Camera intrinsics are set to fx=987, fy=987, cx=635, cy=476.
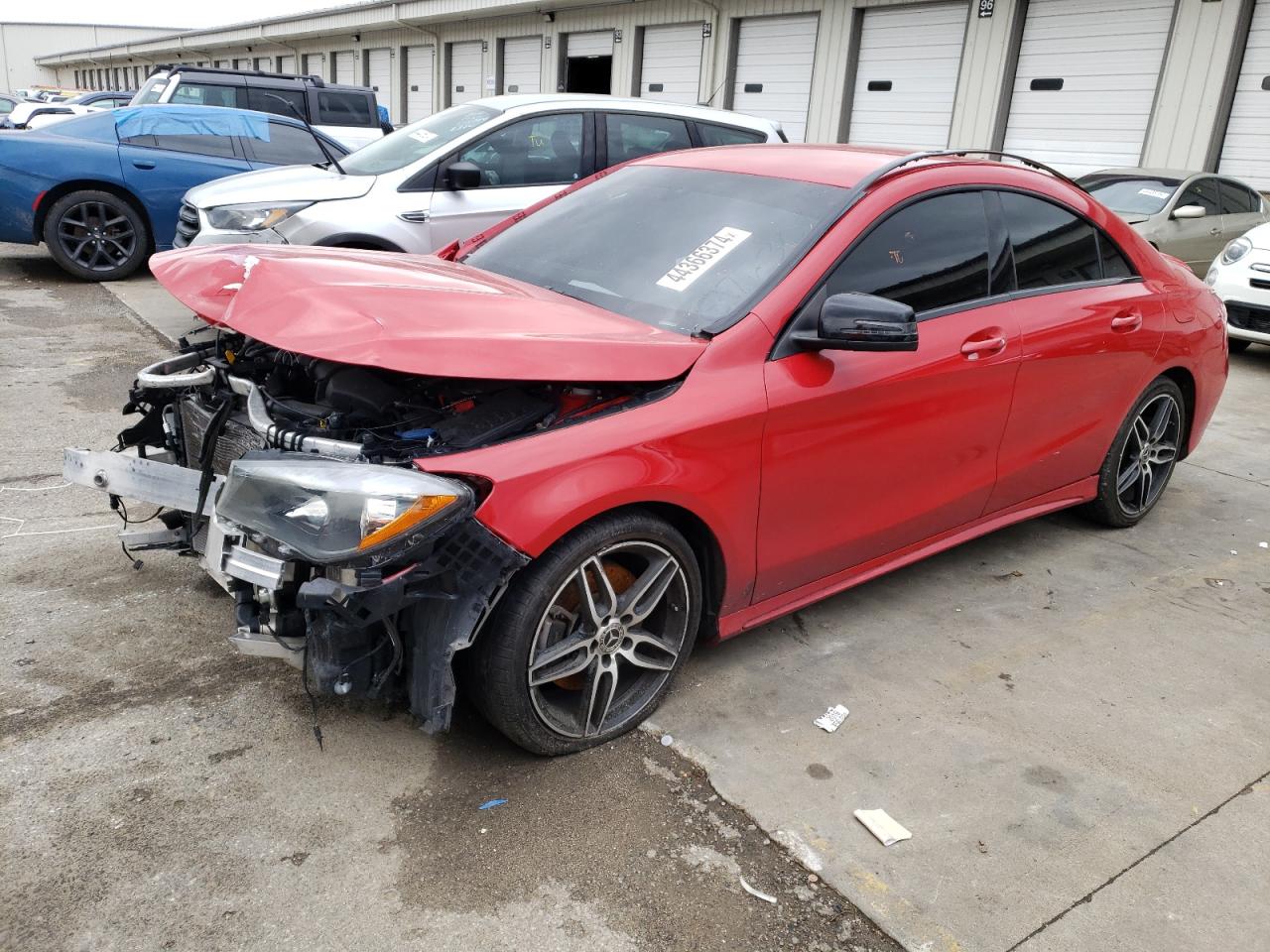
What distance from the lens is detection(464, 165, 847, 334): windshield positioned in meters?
3.05

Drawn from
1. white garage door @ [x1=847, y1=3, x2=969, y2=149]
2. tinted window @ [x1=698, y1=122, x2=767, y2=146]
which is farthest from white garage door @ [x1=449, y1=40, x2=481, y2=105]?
tinted window @ [x1=698, y1=122, x2=767, y2=146]

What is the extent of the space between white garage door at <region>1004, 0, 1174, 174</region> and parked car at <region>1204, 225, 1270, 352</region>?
498 centimetres

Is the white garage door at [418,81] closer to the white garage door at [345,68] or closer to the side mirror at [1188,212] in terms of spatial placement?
the white garage door at [345,68]

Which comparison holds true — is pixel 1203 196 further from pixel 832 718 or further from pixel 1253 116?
pixel 832 718

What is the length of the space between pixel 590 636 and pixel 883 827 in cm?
92

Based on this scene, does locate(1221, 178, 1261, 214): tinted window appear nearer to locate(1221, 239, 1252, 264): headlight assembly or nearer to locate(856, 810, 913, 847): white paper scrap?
locate(1221, 239, 1252, 264): headlight assembly

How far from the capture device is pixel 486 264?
3693 mm

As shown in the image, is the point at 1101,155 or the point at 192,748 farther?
the point at 1101,155

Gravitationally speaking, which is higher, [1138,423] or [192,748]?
[1138,423]

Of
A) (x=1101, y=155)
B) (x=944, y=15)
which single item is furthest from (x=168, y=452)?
(x=944, y=15)

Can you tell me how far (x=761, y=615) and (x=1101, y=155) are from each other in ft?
40.9

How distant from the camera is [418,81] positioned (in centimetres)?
2822

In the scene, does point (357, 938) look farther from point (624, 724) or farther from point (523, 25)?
point (523, 25)

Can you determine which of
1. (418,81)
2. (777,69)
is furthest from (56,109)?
(777,69)
